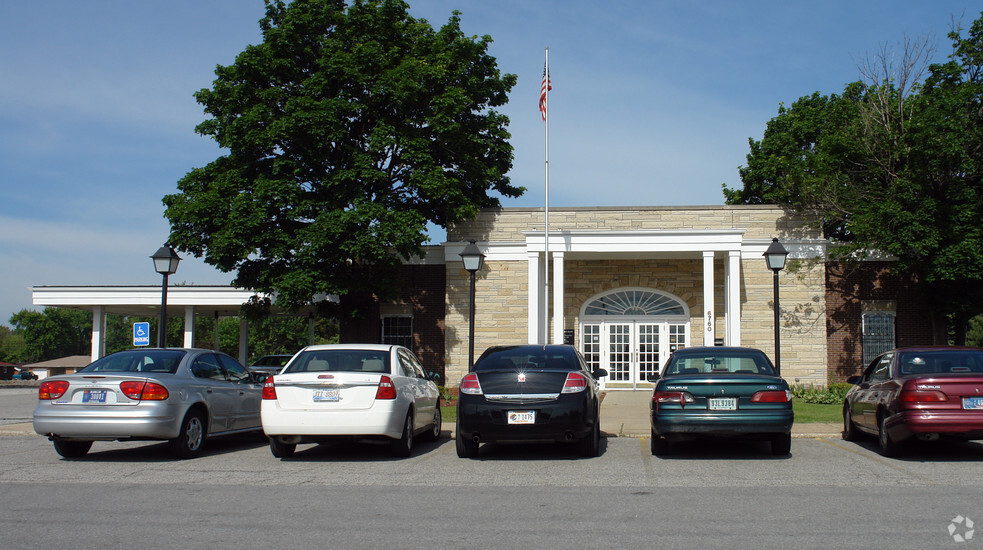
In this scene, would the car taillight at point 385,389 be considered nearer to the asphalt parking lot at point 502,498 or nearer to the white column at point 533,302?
the asphalt parking lot at point 502,498

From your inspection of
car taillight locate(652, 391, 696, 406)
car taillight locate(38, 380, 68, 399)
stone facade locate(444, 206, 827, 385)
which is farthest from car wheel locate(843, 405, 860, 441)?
car taillight locate(38, 380, 68, 399)

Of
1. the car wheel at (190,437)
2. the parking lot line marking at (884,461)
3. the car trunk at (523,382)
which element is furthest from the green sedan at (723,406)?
the car wheel at (190,437)

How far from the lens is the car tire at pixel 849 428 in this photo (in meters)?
12.4

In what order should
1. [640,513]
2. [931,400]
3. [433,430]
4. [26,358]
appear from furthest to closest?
[26,358] < [433,430] < [931,400] < [640,513]

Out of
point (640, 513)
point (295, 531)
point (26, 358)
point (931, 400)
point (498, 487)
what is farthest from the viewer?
point (26, 358)

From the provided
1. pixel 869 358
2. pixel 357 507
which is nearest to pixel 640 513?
pixel 357 507

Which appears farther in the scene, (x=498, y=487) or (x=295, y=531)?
(x=498, y=487)

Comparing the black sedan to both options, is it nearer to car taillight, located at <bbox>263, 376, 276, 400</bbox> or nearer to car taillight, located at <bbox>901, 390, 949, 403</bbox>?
car taillight, located at <bbox>263, 376, 276, 400</bbox>

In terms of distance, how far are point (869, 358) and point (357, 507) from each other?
20987 mm

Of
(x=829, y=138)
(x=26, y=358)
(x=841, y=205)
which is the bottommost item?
(x=26, y=358)

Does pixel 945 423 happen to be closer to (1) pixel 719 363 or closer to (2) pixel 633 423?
(1) pixel 719 363

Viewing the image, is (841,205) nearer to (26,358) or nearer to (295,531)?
(295,531)

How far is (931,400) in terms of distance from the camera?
9.92m

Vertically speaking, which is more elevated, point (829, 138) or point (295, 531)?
point (829, 138)
